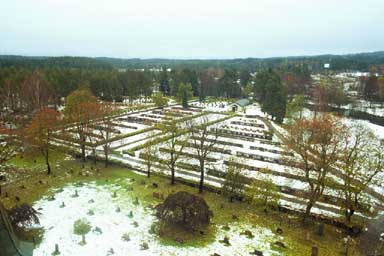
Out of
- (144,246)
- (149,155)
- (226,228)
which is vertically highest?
(149,155)

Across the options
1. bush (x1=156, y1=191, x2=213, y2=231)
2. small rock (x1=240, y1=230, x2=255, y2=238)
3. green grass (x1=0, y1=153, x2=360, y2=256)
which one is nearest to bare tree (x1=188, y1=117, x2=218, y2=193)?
green grass (x1=0, y1=153, x2=360, y2=256)

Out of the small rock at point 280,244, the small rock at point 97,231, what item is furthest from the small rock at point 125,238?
the small rock at point 280,244

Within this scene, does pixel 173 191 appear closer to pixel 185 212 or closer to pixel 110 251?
pixel 185 212

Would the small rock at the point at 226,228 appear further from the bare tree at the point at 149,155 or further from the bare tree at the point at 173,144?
the bare tree at the point at 149,155

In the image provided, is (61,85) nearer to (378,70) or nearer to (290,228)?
(290,228)

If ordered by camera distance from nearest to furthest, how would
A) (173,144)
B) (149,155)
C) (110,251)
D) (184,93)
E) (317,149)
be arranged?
(110,251) < (317,149) < (173,144) < (149,155) < (184,93)

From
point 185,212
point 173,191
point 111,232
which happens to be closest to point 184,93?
point 173,191

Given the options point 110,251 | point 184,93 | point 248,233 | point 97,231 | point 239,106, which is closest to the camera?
point 110,251
